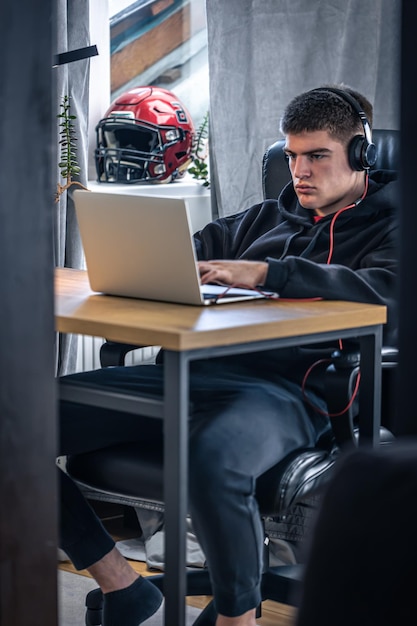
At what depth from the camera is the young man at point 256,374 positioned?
1639 mm

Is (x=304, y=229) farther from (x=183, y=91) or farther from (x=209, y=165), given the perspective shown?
(x=183, y=91)

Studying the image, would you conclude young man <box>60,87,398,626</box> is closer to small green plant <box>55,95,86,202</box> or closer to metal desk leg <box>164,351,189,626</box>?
metal desk leg <box>164,351,189,626</box>

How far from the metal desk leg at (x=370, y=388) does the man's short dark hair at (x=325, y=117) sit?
52cm

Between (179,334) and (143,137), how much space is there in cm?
171

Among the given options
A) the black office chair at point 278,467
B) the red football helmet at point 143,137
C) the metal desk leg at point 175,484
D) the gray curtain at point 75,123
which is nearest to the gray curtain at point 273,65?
the red football helmet at point 143,137

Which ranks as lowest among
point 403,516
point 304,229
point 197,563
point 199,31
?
point 197,563

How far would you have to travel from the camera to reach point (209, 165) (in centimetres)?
307

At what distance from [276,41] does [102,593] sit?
1623mm

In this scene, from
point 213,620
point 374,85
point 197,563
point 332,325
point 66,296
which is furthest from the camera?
point 374,85

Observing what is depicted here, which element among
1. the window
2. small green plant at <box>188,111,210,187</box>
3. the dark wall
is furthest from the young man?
the window

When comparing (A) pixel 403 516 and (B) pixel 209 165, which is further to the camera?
(B) pixel 209 165

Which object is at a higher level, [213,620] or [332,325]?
[332,325]

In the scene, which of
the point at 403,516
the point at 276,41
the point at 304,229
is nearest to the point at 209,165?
the point at 276,41

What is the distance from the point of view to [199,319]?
1.51 meters
